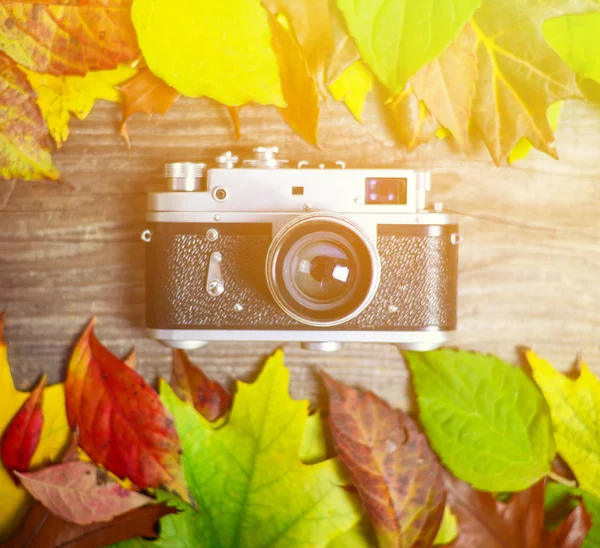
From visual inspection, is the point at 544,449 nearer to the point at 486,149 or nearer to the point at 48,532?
the point at 486,149

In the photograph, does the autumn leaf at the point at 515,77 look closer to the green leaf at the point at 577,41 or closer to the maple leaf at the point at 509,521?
the green leaf at the point at 577,41

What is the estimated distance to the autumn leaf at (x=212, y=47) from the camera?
26.4 inches

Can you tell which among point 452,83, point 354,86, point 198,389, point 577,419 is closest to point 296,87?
point 354,86

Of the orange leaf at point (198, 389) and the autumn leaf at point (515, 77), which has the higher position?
the autumn leaf at point (515, 77)

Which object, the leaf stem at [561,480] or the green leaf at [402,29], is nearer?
the green leaf at [402,29]

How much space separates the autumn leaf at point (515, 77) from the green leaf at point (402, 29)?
46 mm

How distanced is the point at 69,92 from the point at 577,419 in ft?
2.46

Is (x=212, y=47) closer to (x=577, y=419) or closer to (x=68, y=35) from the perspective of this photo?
(x=68, y=35)

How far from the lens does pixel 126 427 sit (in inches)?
28.5

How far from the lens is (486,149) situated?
735mm

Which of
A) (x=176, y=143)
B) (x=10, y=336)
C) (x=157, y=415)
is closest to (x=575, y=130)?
(x=176, y=143)

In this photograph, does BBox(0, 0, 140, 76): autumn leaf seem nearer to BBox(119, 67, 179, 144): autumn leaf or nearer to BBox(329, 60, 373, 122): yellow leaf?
BBox(119, 67, 179, 144): autumn leaf

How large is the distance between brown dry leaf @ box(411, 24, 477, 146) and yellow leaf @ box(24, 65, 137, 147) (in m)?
0.36

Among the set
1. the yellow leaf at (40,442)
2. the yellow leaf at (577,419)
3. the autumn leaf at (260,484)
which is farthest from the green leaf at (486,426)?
the yellow leaf at (40,442)
